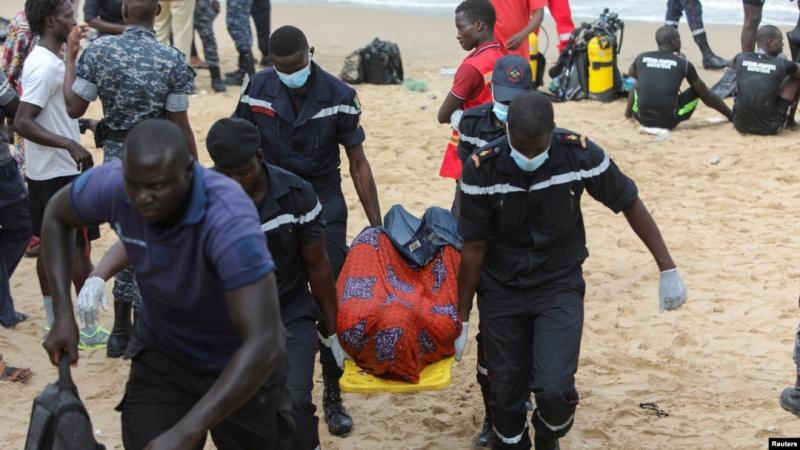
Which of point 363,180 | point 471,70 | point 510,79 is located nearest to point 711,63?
point 471,70

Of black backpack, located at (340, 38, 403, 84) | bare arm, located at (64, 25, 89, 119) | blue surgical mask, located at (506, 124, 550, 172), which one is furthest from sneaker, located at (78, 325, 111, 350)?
black backpack, located at (340, 38, 403, 84)

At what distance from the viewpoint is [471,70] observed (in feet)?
20.5

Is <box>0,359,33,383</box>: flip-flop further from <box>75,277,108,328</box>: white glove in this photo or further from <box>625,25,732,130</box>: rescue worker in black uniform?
<box>625,25,732,130</box>: rescue worker in black uniform

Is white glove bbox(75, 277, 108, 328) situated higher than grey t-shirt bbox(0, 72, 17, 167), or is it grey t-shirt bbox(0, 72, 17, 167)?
grey t-shirt bbox(0, 72, 17, 167)

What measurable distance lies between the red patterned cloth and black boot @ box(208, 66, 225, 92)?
7339 mm

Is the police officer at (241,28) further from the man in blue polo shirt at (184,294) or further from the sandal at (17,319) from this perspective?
the man in blue polo shirt at (184,294)

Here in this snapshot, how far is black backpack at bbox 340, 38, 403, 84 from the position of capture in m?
12.6

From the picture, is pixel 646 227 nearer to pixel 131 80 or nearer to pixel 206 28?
pixel 131 80

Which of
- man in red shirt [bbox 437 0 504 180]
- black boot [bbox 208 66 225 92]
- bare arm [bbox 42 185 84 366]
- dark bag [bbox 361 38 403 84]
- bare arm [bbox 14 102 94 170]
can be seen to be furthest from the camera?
dark bag [bbox 361 38 403 84]

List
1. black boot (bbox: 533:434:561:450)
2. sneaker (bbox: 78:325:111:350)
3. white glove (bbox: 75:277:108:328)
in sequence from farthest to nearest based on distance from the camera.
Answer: sneaker (bbox: 78:325:111:350) → black boot (bbox: 533:434:561:450) → white glove (bbox: 75:277:108:328)

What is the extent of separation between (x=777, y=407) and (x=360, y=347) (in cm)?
223

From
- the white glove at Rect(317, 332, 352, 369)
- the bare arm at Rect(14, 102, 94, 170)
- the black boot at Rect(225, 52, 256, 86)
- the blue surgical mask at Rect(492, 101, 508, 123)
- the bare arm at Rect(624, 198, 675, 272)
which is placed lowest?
the white glove at Rect(317, 332, 352, 369)

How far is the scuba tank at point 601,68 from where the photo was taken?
11562mm

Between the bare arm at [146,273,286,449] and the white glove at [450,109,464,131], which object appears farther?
the white glove at [450,109,464,131]
